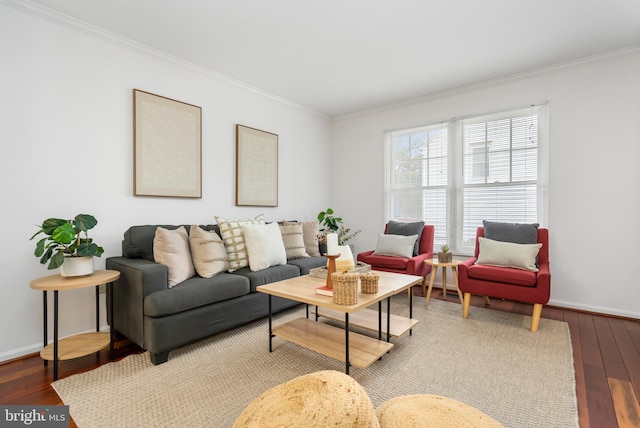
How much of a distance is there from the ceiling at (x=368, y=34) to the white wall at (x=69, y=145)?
0.79ft

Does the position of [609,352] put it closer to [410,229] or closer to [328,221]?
[410,229]

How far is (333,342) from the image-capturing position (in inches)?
84.1

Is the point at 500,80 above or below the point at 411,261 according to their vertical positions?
above

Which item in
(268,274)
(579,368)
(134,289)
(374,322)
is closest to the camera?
(579,368)

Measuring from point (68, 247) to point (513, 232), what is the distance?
3.90 metres

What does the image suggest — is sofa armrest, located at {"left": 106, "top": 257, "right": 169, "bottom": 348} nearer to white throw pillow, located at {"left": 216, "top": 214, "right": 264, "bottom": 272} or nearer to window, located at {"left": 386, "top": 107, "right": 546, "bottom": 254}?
white throw pillow, located at {"left": 216, "top": 214, "right": 264, "bottom": 272}

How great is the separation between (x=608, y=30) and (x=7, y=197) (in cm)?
505

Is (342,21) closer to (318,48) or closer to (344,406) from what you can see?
(318,48)

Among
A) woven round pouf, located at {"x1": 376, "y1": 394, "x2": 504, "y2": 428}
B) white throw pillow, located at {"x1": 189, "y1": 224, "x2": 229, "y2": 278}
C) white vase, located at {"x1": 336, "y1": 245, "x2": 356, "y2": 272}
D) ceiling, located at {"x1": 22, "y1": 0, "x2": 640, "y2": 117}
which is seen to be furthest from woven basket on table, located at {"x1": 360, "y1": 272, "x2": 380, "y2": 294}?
ceiling, located at {"x1": 22, "y1": 0, "x2": 640, "y2": 117}

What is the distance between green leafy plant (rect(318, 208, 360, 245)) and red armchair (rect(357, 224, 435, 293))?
3.12ft

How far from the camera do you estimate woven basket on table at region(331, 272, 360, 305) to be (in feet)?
5.90

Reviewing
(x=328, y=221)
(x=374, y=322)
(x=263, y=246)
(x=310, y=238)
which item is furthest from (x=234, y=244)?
(x=328, y=221)

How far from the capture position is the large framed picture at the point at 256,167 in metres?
3.78

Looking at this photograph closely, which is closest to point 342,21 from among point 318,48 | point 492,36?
point 318,48
